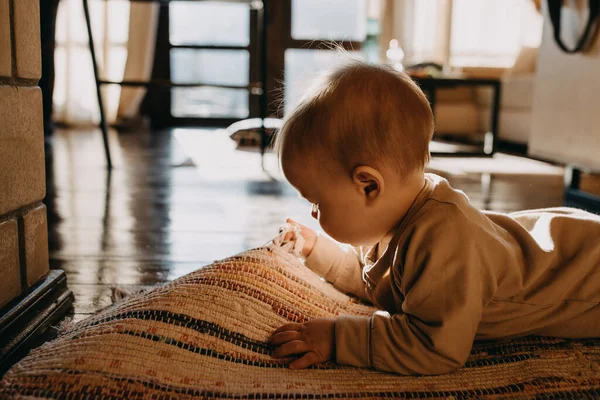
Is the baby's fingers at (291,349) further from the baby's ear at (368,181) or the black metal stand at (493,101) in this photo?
the black metal stand at (493,101)

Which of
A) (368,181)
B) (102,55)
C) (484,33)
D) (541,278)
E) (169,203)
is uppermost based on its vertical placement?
(484,33)

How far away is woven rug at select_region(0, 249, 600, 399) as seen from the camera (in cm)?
54

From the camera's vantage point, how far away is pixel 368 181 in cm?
63

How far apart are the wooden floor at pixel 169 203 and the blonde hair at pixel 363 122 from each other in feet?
1.35

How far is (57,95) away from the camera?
412 centimetres

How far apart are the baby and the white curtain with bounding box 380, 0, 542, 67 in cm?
411

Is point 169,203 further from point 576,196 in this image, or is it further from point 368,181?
point 576,196

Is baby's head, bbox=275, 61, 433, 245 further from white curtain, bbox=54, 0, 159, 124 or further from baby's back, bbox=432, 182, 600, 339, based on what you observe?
white curtain, bbox=54, 0, 159, 124

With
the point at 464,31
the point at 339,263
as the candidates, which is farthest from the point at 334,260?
the point at 464,31

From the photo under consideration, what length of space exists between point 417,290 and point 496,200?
1193mm

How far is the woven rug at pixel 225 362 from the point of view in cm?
54

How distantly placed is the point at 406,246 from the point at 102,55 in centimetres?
396

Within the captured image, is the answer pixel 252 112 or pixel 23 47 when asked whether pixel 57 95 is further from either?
pixel 23 47

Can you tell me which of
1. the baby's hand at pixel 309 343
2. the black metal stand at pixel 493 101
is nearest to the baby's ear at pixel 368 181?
the baby's hand at pixel 309 343
